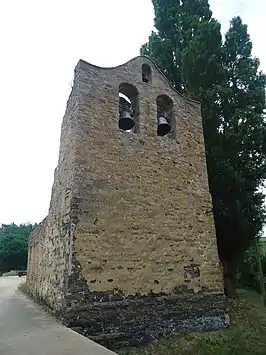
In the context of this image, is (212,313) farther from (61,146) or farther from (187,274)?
(61,146)

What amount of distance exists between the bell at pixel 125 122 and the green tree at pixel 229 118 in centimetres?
359

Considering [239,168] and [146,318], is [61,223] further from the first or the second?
[239,168]

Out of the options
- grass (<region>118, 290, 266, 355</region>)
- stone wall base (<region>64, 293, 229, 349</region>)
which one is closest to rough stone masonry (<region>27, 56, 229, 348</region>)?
stone wall base (<region>64, 293, 229, 349</region>)

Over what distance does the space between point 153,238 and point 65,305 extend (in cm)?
232

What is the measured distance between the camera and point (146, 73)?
8.52 meters

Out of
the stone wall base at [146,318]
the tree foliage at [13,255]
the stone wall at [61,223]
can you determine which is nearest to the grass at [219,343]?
the stone wall base at [146,318]

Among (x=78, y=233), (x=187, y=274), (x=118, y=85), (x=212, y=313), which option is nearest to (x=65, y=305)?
(x=78, y=233)

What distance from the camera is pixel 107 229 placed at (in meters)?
6.17

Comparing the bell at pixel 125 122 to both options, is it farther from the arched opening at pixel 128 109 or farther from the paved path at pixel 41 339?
the paved path at pixel 41 339

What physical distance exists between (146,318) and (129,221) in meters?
1.96

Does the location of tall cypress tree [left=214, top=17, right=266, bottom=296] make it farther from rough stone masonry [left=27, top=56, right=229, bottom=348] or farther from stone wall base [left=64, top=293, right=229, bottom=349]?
stone wall base [left=64, top=293, right=229, bottom=349]

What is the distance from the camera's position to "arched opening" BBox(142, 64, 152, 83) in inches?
332

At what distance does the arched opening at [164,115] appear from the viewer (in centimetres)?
818

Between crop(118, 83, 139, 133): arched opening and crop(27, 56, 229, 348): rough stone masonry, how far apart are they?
0.04 meters
